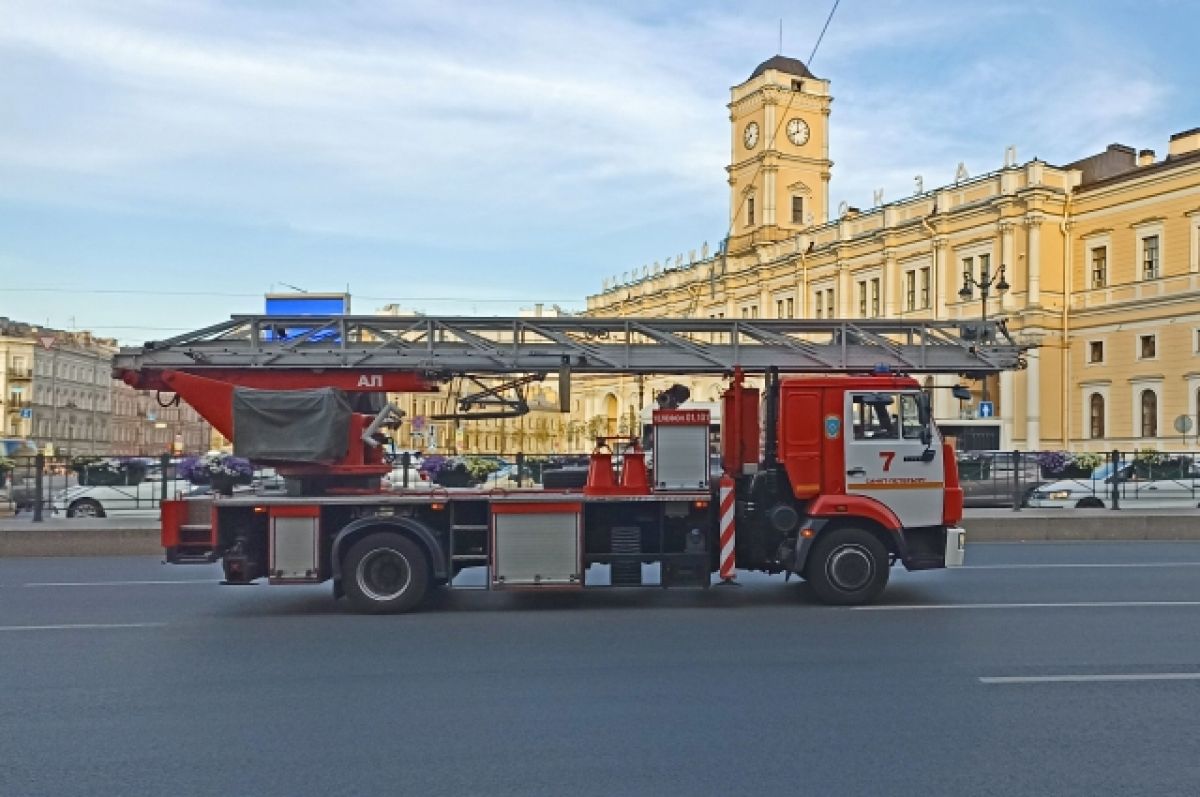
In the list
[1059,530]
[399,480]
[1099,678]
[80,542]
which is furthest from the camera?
[1059,530]

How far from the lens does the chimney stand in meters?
58.2

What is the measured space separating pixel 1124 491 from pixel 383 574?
A: 1913 cm

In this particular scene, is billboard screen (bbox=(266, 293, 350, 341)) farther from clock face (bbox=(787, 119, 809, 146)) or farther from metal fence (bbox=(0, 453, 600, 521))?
clock face (bbox=(787, 119, 809, 146))

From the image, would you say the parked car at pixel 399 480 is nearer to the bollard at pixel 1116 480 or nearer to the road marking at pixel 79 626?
the road marking at pixel 79 626

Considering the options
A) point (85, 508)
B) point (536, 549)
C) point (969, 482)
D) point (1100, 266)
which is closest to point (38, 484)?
point (85, 508)

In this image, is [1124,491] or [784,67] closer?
[1124,491]

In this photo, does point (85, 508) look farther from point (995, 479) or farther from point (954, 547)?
point (995, 479)

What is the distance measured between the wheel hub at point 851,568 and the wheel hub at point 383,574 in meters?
4.68

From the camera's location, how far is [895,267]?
71.1 metres

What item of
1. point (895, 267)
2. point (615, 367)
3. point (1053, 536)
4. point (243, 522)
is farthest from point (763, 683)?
point (895, 267)

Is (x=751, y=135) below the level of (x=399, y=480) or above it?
above

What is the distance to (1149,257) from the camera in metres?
58.4

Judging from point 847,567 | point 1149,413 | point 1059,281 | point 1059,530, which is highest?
point 1059,281

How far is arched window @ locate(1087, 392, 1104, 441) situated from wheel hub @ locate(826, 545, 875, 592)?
53532 mm
